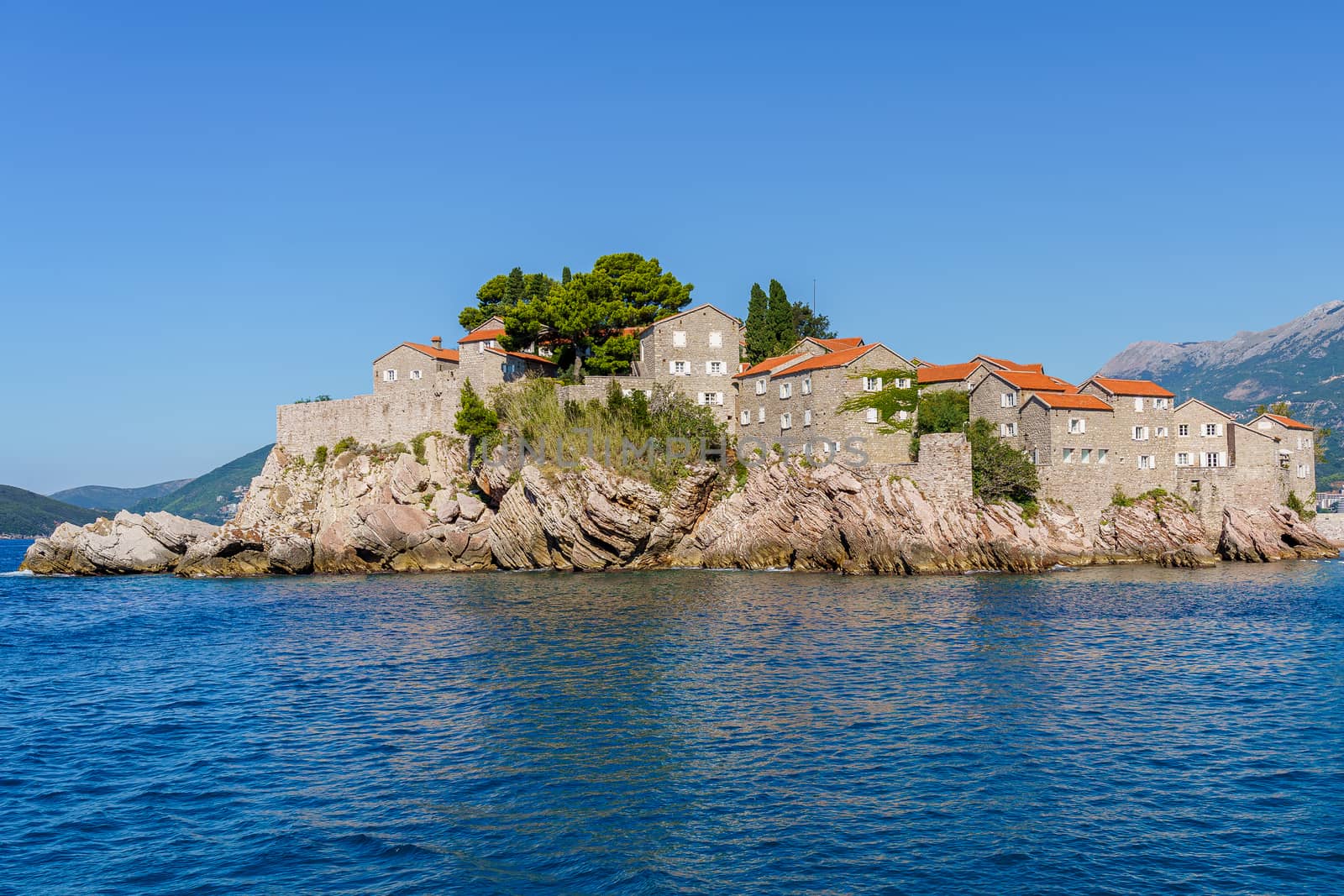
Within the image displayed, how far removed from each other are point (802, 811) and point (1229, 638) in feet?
85.5

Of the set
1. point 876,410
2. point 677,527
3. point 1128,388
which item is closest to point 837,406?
point 876,410

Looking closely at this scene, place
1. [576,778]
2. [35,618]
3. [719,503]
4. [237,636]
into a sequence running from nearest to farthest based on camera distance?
[576,778]
[237,636]
[35,618]
[719,503]

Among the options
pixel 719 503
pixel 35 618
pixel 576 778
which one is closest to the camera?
pixel 576 778

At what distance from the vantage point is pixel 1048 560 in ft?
204

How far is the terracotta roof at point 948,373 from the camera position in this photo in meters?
69.8

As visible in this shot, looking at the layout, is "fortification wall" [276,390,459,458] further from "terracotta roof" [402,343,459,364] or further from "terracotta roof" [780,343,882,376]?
"terracotta roof" [780,343,882,376]

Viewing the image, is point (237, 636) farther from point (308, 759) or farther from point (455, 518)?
point (455, 518)

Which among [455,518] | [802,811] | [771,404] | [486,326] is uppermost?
[486,326]

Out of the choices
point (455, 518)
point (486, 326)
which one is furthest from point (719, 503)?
point (486, 326)

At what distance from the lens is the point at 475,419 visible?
68.1m

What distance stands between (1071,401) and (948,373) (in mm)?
9261

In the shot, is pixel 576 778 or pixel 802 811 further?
pixel 576 778

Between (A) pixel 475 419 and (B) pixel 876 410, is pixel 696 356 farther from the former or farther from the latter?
(A) pixel 475 419

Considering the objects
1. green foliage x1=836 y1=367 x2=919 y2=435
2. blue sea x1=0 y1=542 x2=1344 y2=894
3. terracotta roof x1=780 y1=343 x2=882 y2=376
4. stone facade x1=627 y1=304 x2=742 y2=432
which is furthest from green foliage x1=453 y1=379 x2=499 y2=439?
blue sea x1=0 y1=542 x2=1344 y2=894
